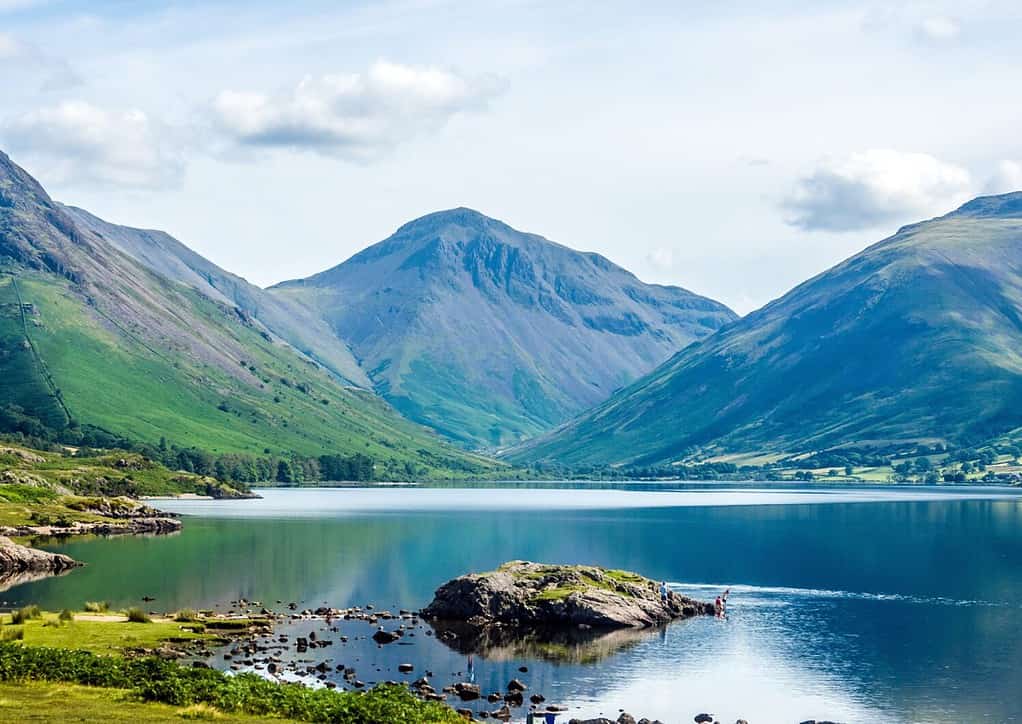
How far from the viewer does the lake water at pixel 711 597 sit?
83.9 metres

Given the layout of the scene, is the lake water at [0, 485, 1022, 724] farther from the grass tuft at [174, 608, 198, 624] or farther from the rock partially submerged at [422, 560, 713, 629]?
the grass tuft at [174, 608, 198, 624]

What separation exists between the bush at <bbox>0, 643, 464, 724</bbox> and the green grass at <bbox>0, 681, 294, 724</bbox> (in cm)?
116

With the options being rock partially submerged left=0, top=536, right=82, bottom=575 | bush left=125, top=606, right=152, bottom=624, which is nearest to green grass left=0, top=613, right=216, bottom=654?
bush left=125, top=606, right=152, bottom=624

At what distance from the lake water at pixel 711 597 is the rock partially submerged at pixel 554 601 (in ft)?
15.2

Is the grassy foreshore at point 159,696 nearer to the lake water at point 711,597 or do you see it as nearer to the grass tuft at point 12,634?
the grass tuft at point 12,634

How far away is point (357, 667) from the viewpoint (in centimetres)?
8731

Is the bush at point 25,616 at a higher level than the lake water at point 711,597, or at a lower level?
higher

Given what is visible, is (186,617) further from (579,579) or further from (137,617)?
(579,579)

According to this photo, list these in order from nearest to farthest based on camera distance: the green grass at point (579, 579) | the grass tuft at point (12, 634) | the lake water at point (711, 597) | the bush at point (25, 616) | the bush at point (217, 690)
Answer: the bush at point (217, 690), the grass tuft at point (12, 634), the lake water at point (711, 597), the bush at point (25, 616), the green grass at point (579, 579)

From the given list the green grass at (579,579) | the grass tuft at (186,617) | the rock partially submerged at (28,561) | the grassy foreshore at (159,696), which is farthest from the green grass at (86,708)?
the rock partially submerged at (28,561)

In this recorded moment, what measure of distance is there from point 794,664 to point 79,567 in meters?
84.8

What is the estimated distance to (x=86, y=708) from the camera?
53906 mm

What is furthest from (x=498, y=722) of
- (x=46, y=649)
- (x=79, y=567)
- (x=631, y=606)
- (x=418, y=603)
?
(x=79, y=567)

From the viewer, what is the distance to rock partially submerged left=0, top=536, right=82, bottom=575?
136000 millimetres
